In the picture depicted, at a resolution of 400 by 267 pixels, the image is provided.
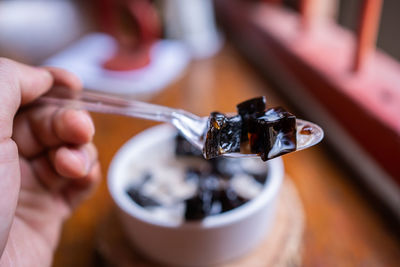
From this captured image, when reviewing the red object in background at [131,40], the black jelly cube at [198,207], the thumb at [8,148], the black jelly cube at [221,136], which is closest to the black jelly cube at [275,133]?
the black jelly cube at [221,136]

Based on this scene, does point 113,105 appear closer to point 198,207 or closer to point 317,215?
point 198,207

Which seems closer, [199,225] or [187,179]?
[199,225]

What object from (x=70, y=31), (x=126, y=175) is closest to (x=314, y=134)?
(x=126, y=175)

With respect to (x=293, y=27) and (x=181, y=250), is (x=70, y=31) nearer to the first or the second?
(x=293, y=27)

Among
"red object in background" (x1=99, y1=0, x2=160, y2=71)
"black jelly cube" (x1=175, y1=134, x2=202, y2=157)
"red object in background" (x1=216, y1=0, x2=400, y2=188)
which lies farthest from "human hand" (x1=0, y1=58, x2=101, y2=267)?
"red object in background" (x1=99, y1=0, x2=160, y2=71)

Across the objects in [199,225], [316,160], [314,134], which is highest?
[314,134]

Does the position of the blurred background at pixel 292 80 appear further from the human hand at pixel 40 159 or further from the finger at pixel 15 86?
the finger at pixel 15 86

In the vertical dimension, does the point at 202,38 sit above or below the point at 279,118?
below
